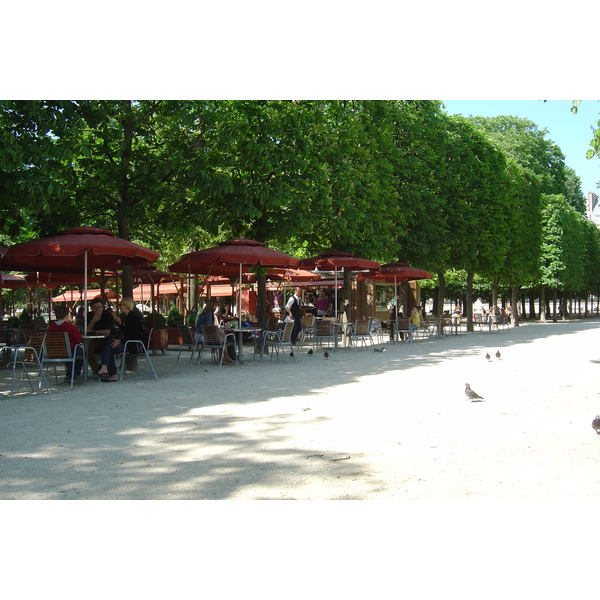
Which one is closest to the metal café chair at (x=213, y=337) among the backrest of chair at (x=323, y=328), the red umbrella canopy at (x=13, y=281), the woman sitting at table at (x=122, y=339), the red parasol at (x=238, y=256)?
the red parasol at (x=238, y=256)

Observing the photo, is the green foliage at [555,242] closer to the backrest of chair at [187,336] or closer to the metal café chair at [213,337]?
the backrest of chair at [187,336]

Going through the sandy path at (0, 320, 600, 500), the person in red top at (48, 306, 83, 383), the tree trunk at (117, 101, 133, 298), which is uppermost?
the tree trunk at (117, 101, 133, 298)

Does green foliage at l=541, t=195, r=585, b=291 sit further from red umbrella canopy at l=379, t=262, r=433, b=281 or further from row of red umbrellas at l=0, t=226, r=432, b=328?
row of red umbrellas at l=0, t=226, r=432, b=328

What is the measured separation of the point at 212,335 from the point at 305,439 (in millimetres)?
6957

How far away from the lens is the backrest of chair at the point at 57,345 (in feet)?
32.9

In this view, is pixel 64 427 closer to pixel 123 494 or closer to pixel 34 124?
pixel 123 494

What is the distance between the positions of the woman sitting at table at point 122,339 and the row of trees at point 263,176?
222 cm

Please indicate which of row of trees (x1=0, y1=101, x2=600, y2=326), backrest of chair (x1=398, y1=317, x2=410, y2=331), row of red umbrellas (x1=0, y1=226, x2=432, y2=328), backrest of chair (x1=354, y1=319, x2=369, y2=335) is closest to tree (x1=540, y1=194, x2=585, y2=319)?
row of trees (x1=0, y1=101, x2=600, y2=326)

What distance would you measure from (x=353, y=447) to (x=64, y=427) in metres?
3.15

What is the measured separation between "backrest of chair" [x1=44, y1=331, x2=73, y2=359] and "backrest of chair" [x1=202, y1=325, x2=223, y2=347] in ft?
11.1

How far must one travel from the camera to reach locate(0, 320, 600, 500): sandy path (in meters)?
4.70

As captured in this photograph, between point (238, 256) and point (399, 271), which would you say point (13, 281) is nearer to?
point (238, 256)

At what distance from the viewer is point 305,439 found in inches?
251

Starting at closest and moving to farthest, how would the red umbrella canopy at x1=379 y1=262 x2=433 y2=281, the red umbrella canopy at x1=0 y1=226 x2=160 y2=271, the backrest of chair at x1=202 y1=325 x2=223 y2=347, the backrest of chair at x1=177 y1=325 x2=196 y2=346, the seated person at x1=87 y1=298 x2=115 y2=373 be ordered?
1. the red umbrella canopy at x1=0 y1=226 x2=160 y2=271
2. the seated person at x1=87 y1=298 x2=115 y2=373
3. the backrest of chair at x1=202 y1=325 x2=223 y2=347
4. the backrest of chair at x1=177 y1=325 x2=196 y2=346
5. the red umbrella canopy at x1=379 y1=262 x2=433 y2=281
